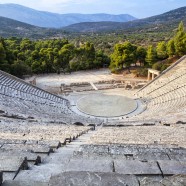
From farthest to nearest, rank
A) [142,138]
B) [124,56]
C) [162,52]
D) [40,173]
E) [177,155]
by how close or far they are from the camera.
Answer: [162,52] → [124,56] → [142,138] → [177,155] → [40,173]

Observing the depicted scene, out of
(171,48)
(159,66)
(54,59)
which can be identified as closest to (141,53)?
(171,48)

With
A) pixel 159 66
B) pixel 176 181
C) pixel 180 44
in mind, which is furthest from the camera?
pixel 180 44

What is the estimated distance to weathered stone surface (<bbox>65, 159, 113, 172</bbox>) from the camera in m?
3.48

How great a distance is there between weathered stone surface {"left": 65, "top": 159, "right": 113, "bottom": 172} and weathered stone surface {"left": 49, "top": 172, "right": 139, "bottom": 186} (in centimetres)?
64

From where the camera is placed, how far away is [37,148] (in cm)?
491

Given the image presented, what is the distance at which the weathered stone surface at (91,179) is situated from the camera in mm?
2605

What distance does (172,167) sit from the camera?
3.58 m

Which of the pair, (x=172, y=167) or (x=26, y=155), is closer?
(x=172, y=167)

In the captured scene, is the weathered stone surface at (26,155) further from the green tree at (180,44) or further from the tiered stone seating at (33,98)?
the green tree at (180,44)

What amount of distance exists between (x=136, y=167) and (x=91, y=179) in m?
1.07

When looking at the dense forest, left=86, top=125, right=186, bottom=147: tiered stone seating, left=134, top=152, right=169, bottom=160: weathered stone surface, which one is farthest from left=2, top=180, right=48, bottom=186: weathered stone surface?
the dense forest

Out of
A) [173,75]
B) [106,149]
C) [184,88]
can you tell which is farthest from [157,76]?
[106,149]

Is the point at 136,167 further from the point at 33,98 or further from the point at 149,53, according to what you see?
the point at 149,53

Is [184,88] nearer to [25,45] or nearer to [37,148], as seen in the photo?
[37,148]
